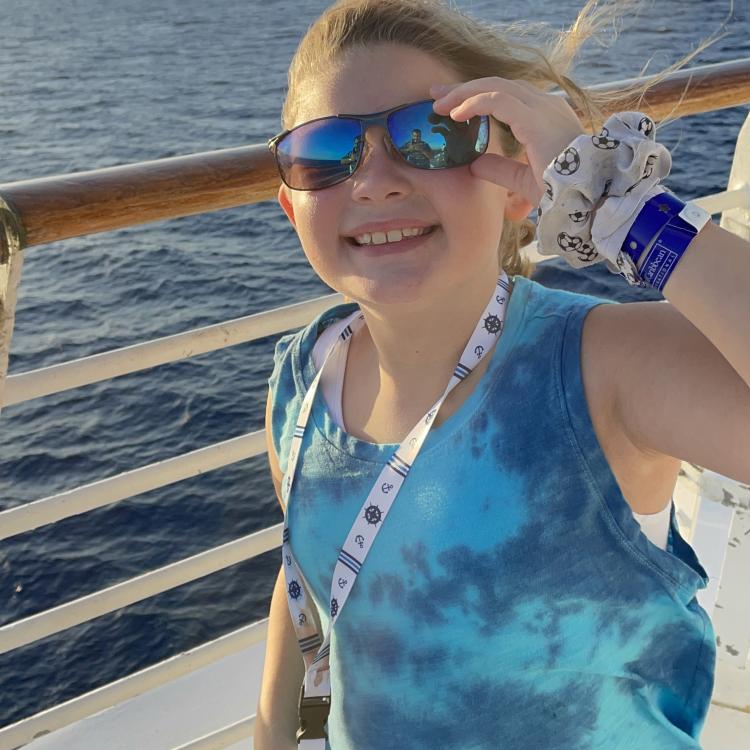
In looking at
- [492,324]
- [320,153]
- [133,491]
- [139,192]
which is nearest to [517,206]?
[492,324]

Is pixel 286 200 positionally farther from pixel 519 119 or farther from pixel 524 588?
pixel 524 588

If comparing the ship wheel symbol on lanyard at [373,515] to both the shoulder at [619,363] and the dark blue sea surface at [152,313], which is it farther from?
the dark blue sea surface at [152,313]

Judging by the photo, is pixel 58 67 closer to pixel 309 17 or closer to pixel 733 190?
pixel 309 17

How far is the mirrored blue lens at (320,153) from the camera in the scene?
1.39 meters

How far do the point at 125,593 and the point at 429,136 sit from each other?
4.84ft

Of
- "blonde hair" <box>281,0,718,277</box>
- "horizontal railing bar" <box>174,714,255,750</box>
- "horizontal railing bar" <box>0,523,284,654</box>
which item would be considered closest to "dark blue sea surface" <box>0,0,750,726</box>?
"blonde hair" <box>281,0,718,277</box>

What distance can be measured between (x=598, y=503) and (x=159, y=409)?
12.3m

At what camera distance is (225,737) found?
2439mm

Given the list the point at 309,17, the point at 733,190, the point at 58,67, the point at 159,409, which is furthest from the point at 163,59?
the point at 733,190

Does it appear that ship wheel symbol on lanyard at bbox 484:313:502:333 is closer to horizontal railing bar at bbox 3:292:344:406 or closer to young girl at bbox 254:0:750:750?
young girl at bbox 254:0:750:750

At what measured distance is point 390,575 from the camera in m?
1.43

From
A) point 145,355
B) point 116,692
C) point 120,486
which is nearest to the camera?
point 145,355

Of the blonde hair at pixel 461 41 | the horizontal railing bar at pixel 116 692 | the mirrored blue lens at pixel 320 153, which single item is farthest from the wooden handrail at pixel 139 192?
the horizontal railing bar at pixel 116 692

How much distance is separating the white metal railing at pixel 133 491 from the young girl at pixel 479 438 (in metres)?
0.65
